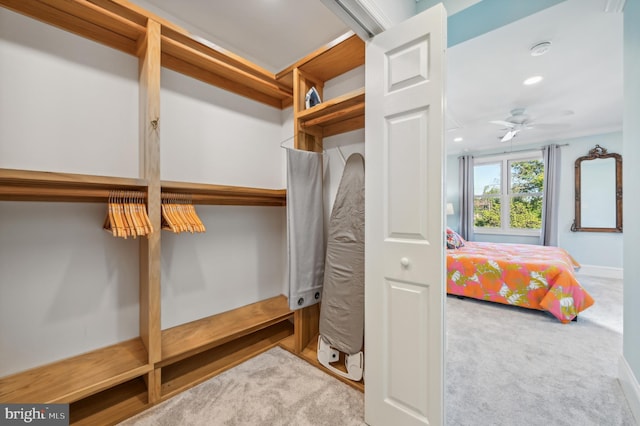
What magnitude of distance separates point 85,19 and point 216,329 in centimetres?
207

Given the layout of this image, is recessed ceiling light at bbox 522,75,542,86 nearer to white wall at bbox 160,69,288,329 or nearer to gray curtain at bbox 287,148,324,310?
gray curtain at bbox 287,148,324,310

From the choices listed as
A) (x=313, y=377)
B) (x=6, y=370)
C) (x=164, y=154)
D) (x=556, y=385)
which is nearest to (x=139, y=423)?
(x=6, y=370)

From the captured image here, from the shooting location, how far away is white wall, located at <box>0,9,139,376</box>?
134 cm

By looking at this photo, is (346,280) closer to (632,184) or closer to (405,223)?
(405,223)

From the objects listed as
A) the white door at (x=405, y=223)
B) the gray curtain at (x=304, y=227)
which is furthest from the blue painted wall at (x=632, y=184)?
the gray curtain at (x=304, y=227)

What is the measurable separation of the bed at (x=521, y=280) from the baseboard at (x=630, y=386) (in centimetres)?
108

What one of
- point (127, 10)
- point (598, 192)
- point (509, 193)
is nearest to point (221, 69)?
point (127, 10)

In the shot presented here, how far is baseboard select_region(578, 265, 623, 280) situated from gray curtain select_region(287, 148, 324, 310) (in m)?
5.63

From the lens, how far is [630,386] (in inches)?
61.5

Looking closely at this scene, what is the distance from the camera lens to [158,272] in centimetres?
152

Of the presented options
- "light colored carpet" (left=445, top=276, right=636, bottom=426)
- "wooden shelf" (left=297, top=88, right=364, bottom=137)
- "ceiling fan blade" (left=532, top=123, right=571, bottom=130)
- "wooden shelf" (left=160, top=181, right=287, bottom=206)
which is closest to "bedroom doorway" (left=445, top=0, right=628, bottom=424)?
"light colored carpet" (left=445, top=276, right=636, bottom=426)

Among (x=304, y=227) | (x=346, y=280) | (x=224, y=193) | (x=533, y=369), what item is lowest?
(x=533, y=369)

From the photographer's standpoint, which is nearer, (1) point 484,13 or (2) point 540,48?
(1) point 484,13

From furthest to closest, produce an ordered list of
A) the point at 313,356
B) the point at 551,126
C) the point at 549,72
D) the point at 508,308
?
the point at 551,126
the point at 508,308
the point at 549,72
the point at 313,356
